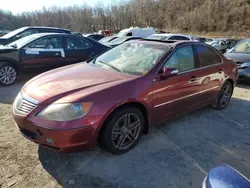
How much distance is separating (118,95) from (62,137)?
2.70 feet

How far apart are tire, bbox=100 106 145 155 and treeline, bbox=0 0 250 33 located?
114 feet

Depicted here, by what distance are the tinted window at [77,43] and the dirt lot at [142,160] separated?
12.7 feet

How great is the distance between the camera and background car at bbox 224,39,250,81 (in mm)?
7223

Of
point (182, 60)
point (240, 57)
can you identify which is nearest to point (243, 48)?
point (240, 57)

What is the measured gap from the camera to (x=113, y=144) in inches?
119

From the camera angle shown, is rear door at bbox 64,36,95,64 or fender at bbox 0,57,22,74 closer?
fender at bbox 0,57,22,74

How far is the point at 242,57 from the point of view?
7.56m

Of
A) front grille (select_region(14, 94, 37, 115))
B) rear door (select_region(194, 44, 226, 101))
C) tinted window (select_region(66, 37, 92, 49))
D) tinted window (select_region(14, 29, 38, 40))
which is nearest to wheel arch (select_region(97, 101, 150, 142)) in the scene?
front grille (select_region(14, 94, 37, 115))

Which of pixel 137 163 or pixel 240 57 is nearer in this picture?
pixel 137 163

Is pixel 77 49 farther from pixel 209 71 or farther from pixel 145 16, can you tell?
pixel 145 16

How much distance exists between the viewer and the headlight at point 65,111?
2.59 m

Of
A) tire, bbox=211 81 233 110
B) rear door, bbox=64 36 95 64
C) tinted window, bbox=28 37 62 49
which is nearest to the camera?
tire, bbox=211 81 233 110

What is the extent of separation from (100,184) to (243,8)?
37292 millimetres

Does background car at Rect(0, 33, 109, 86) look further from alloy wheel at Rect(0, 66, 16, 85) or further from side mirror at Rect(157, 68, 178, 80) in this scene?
side mirror at Rect(157, 68, 178, 80)
